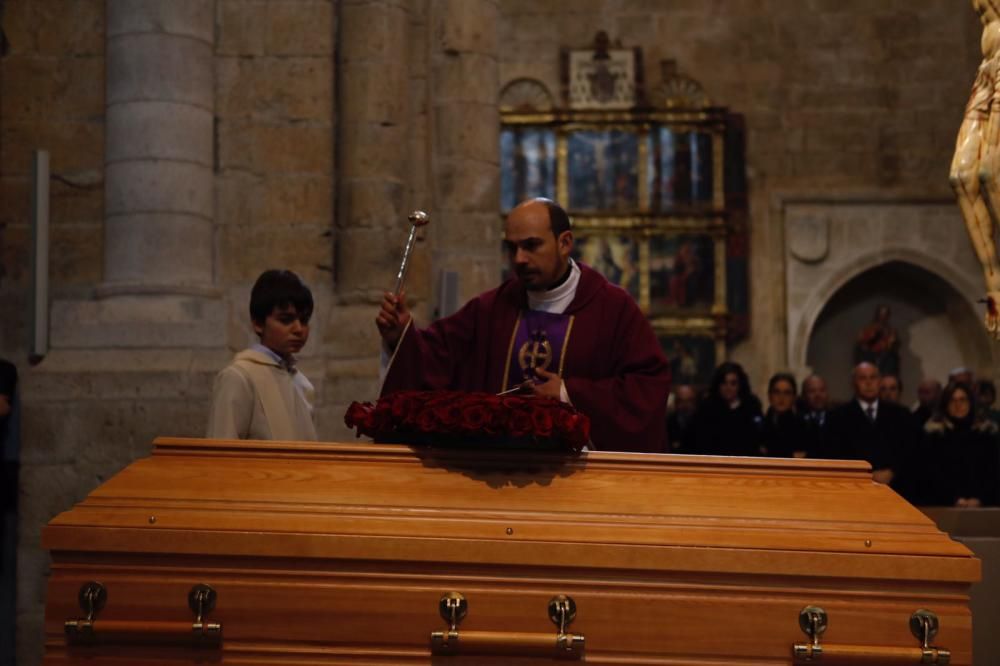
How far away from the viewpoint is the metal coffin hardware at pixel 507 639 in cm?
351

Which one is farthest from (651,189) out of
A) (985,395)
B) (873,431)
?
(873,431)

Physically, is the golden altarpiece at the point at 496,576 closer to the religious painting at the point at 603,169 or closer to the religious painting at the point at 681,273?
the religious painting at the point at 681,273

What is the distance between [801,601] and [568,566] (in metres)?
0.59

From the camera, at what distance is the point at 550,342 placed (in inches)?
191

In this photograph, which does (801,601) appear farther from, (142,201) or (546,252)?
(142,201)

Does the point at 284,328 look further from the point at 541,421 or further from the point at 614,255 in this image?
the point at 614,255

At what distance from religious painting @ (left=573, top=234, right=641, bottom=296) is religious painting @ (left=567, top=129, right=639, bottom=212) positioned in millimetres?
316

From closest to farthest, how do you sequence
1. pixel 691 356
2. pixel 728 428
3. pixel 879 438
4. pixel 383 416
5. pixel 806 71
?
pixel 383 416, pixel 879 438, pixel 728 428, pixel 691 356, pixel 806 71

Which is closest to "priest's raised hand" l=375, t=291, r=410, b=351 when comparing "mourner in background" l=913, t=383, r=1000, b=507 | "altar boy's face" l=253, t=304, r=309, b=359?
"altar boy's face" l=253, t=304, r=309, b=359

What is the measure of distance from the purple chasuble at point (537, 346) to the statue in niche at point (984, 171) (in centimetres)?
132

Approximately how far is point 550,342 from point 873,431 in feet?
12.1

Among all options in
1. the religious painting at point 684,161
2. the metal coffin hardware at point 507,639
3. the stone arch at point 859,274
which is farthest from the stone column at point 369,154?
the stone arch at point 859,274

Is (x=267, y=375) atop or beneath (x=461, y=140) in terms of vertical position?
beneath

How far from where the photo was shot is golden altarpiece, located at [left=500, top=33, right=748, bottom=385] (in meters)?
15.1
